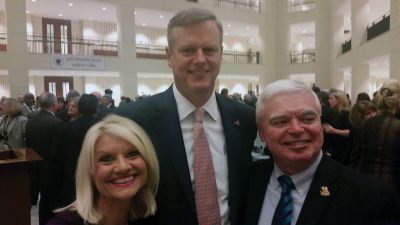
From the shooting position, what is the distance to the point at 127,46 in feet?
62.2

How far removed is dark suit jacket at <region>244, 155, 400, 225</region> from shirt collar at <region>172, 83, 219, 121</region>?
713mm

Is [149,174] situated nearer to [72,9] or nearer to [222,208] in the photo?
[222,208]

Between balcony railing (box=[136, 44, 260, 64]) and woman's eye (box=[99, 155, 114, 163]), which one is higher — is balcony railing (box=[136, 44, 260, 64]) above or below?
above

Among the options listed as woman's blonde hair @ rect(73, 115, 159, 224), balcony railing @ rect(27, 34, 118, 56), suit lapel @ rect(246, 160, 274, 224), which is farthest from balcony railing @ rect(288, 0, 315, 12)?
woman's blonde hair @ rect(73, 115, 159, 224)

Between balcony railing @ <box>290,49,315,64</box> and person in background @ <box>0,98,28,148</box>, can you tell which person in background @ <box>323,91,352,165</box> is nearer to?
person in background @ <box>0,98,28,148</box>

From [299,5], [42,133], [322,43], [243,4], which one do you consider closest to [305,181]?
[42,133]

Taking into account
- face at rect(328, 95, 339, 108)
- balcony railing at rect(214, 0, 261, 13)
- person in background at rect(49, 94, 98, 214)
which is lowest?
person in background at rect(49, 94, 98, 214)

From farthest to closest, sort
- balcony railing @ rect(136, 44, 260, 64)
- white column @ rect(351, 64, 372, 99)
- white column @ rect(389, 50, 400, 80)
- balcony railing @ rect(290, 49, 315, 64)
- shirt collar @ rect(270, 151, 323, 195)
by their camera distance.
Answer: balcony railing @ rect(290, 49, 315, 64) < balcony railing @ rect(136, 44, 260, 64) < white column @ rect(351, 64, 372, 99) < white column @ rect(389, 50, 400, 80) < shirt collar @ rect(270, 151, 323, 195)

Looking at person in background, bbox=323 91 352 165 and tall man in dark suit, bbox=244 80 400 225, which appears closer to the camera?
tall man in dark suit, bbox=244 80 400 225

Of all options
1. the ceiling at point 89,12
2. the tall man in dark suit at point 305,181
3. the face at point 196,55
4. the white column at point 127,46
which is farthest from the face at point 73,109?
the ceiling at point 89,12

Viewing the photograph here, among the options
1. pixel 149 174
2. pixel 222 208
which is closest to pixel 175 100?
pixel 149 174

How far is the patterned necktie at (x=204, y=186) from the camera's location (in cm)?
214

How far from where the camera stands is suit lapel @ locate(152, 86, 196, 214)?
2115 millimetres

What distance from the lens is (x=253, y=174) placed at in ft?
7.41
